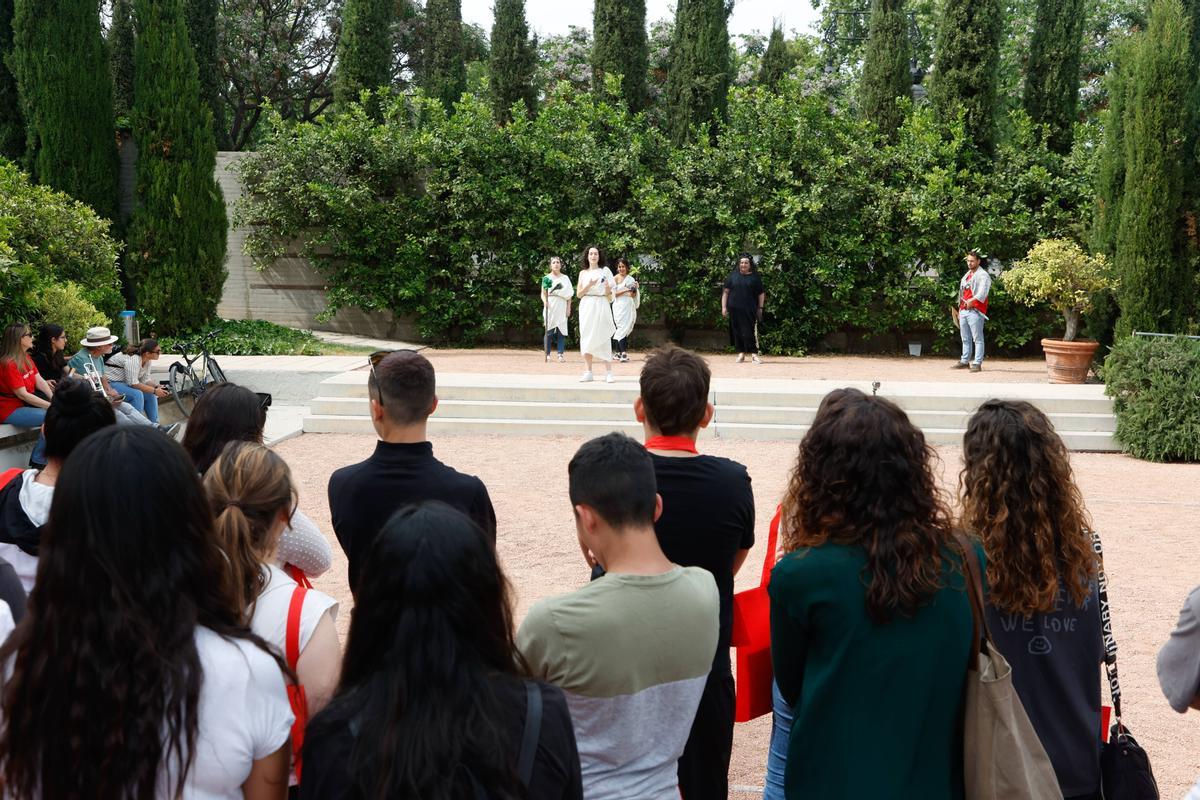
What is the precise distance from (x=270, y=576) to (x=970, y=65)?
746 inches

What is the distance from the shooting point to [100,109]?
56.1 feet

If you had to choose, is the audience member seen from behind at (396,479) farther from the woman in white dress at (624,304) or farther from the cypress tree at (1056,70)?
the cypress tree at (1056,70)

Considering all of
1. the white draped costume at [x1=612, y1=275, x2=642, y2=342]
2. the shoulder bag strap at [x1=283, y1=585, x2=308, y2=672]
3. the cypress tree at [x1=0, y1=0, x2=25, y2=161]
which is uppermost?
the cypress tree at [x1=0, y1=0, x2=25, y2=161]

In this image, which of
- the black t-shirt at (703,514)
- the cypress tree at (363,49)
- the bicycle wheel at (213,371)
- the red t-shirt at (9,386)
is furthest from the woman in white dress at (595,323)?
the black t-shirt at (703,514)

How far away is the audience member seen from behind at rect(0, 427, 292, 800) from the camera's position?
1.78 m

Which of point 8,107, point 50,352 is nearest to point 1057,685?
point 50,352

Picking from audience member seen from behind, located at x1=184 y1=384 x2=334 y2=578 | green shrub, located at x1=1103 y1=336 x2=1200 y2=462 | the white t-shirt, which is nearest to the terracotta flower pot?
green shrub, located at x1=1103 y1=336 x2=1200 y2=462

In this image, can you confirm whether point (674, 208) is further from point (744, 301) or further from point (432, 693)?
point (432, 693)

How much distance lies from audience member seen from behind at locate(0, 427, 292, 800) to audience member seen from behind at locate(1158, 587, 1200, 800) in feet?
5.65

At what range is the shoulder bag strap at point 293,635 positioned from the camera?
243cm

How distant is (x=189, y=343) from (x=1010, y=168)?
13.9m

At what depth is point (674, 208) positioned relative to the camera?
18969 mm

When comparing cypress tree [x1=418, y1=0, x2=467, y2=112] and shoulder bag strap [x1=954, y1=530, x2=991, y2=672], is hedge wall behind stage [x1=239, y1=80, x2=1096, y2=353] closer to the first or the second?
cypress tree [x1=418, y1=0, x2=467, y2=112]

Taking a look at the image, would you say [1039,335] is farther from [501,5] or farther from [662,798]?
[662,798]
